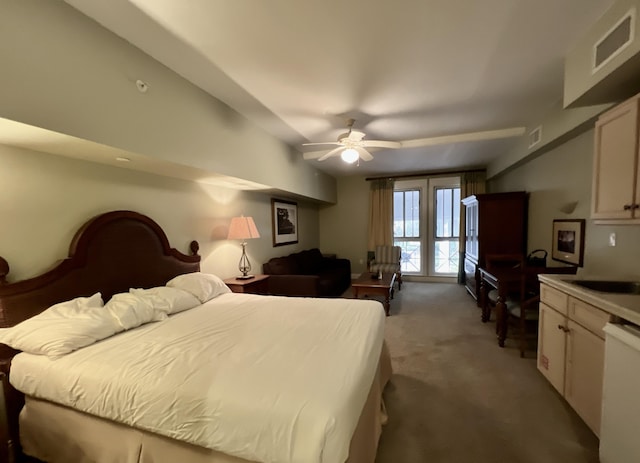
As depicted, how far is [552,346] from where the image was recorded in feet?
6.97

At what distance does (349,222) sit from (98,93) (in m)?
5.49

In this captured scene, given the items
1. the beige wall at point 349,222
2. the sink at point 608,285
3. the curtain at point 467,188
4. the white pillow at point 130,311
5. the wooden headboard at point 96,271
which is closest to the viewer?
the wooden headboard at point 96,271

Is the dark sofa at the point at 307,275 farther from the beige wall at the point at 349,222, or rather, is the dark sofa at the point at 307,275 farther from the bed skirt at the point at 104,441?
the bed skirt at the point at 104,441

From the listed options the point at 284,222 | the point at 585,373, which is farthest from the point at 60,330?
the point at 284,222

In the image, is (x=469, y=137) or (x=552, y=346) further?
(x=469, y=137)

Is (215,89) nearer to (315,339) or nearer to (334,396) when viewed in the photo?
(315,339)

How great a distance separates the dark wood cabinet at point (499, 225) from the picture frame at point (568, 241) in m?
0.84

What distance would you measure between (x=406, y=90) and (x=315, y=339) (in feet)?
7.36

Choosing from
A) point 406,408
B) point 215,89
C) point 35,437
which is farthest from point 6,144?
point 406,408

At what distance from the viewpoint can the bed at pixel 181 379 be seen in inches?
42.3

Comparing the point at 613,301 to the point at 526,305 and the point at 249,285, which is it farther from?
the point at 249,285

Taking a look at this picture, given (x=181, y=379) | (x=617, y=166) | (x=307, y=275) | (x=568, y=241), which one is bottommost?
(x=307, y=275)

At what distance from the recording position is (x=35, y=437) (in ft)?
5.09

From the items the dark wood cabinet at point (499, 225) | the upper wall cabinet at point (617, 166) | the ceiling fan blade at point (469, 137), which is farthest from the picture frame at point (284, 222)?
the upper wall cabinet at point (617, 166)
